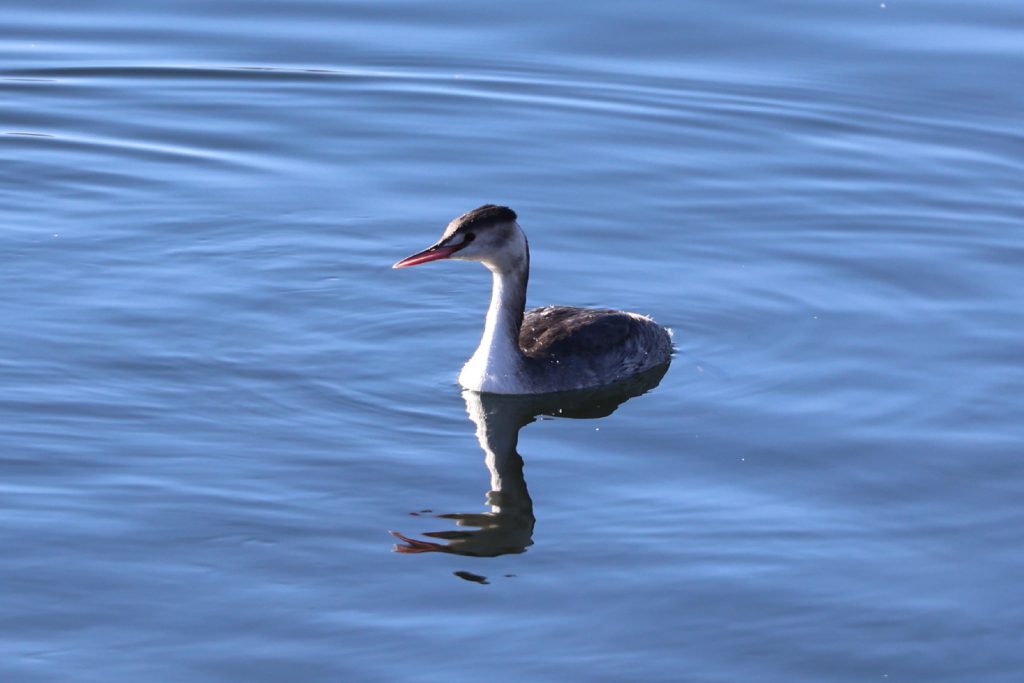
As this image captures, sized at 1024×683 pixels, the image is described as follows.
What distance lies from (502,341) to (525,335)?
24.1 inches

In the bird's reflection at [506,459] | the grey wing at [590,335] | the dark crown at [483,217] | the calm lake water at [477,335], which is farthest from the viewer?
the grey wing at [590,335]

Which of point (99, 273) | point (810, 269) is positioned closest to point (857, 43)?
point (810, 269)

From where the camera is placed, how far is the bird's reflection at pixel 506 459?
11.6 meters

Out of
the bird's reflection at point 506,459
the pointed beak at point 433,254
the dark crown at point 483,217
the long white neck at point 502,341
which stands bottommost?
the bird's reflection at point 506,459

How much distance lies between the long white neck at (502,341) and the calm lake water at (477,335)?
198 millimetres

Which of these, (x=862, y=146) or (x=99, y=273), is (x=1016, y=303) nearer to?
(x=862, y=146)

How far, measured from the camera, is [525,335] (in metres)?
14.6

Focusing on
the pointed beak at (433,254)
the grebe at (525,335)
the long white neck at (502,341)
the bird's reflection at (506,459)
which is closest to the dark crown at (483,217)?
the grebe at (525,335)

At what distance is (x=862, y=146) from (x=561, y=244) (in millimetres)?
3979

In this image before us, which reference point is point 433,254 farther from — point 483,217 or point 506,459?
point 506,459

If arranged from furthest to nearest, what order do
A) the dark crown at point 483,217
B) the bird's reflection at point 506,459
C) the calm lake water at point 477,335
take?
the dark crown at point 483,217 < the bird's reflection at point 506,459 < the calm lake water at point 477,335

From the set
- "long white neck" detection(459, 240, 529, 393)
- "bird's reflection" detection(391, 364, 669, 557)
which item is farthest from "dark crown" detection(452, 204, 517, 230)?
"bird's reflection" detection(391, 364, 669, 557)

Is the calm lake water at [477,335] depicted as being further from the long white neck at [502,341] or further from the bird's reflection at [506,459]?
the long white neck at [502,341]

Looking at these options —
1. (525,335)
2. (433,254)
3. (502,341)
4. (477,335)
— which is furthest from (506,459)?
(477,335)
